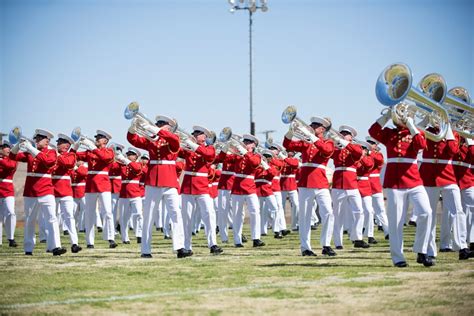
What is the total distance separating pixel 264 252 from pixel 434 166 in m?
3.74

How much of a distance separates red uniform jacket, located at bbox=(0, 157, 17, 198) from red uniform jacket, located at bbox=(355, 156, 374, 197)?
7686 millimetres

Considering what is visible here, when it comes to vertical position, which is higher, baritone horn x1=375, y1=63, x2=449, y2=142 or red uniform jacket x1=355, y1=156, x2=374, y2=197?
baritone horn x1=375, y1=63, x2=449, y2=142

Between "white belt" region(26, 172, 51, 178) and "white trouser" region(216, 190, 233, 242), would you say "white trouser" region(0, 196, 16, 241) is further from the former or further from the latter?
"white trouser" region(216, 190, 233, 242)

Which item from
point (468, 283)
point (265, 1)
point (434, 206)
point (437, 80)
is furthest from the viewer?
point (265, 1)

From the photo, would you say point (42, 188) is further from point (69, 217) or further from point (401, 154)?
point (401, 154)

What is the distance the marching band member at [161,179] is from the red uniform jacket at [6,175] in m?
5.29

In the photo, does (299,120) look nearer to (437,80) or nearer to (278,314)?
(437,80)

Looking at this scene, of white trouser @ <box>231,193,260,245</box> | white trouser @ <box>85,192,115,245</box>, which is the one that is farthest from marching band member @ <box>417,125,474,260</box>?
white trouser @ <box>85,192,115,245</box>

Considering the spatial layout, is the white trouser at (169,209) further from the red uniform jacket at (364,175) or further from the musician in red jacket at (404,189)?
the red uniform jacket at (364,175)

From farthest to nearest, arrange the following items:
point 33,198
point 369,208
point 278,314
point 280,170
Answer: point 280,170
point 369,208
point 33,198
point 278,314

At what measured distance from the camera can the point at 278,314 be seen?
723 centimetres

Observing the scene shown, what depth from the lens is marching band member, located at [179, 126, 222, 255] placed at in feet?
46.9

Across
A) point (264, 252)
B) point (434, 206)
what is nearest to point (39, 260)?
point (264, 252)

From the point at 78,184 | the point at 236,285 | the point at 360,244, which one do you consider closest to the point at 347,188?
the point at 360,244
